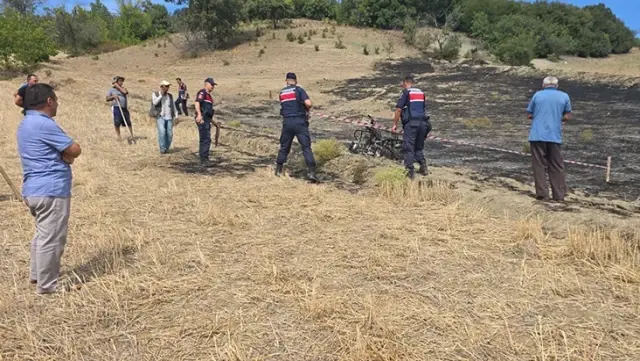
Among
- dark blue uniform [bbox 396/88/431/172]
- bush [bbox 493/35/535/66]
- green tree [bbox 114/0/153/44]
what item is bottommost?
dark blue uniform [bbox 396/88/431/172]

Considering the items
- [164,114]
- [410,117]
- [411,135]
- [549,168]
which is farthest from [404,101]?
[164,114]

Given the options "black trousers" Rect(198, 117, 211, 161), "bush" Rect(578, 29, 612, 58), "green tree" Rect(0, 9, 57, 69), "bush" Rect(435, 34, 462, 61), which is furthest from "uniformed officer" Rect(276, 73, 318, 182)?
"bush" Rect(578, 29, 612, 58)

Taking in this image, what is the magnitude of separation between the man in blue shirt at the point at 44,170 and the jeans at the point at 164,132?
23.0ft

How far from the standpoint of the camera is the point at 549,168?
7652mm

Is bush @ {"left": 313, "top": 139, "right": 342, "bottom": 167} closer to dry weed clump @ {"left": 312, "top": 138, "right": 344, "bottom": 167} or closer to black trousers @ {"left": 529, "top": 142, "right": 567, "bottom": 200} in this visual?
dry weed clump @ {"left": 312, "top": 138, "right": 344, "bottom": 167}

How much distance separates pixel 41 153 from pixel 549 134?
20.6ft

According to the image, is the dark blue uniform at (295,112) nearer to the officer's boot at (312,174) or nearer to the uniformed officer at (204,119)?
the officer's boot at (312,174)

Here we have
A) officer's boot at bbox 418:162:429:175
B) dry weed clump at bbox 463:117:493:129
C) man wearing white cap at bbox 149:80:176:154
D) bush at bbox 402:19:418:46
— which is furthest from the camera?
bush at bbox 402:19:418:46

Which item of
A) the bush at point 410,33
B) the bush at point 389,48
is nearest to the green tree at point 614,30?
the bush at point 410,33

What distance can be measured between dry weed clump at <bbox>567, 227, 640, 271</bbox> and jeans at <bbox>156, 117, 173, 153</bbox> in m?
8.34

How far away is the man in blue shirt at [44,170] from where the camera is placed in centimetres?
422

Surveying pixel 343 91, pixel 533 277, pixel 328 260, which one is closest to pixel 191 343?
pixel 328 260

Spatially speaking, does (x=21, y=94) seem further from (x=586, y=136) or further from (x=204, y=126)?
(x=586, y=136)

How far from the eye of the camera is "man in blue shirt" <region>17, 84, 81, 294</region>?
4219 millimetres
